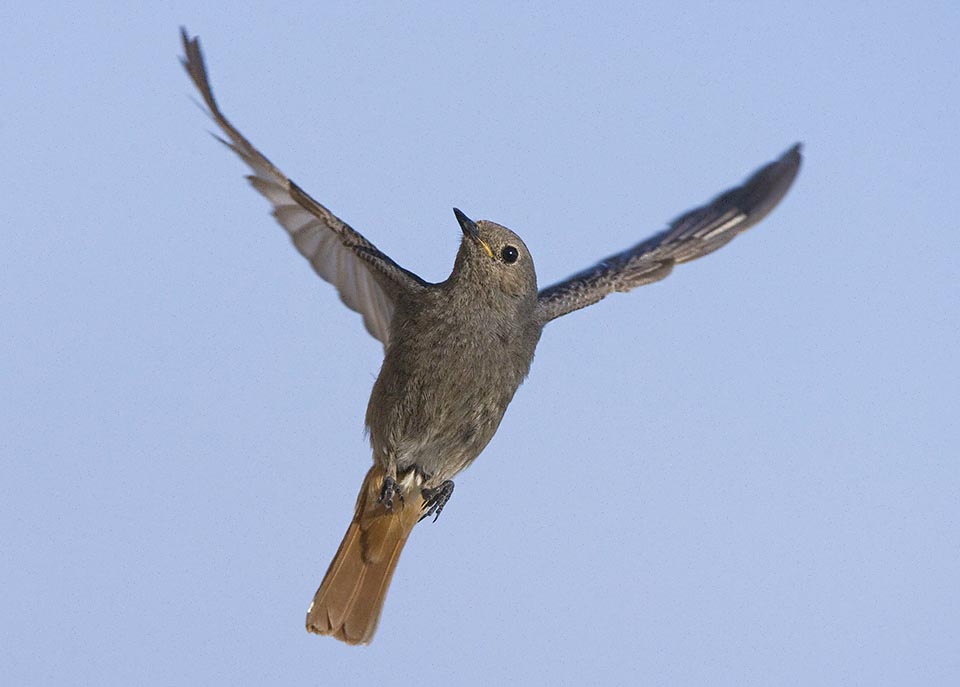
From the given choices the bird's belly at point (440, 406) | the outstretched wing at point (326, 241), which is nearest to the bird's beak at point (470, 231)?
the outstretched wing at point (326, 241)

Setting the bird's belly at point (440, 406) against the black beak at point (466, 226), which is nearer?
the bird's belly at point (440, 406)

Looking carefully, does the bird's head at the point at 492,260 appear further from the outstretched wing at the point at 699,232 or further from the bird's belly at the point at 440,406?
the outstretched wing at the point at 699,232

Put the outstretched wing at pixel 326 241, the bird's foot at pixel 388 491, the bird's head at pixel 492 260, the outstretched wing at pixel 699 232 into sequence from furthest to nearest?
the outstretched wing at pixel 699 232 → the bird's foot at pixel 388 491 → the bird's head at pixel 492 260 → the outstretched wing at pixel 326 241

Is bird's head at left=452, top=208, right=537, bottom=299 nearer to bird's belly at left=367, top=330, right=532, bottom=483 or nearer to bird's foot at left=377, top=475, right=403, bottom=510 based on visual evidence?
bird's belly at left=367, top=330, right=532, bottom=483

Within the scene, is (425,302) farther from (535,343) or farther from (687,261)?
(687,261)

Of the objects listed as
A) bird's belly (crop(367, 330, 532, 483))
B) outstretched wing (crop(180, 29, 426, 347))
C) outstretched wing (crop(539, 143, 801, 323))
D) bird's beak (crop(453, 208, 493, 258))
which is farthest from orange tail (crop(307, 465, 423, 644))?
outstretched wing (crop(539, 143, 801, 323))

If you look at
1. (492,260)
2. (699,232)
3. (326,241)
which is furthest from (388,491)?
(699,232)
